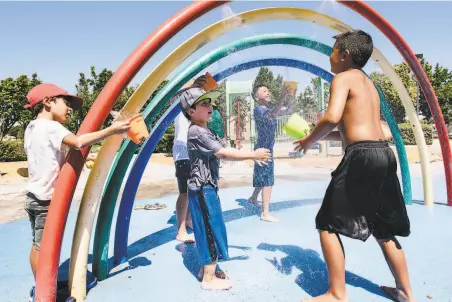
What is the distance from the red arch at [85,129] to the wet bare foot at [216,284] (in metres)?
1.13

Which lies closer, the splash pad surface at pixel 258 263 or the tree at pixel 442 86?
the splash pad surface at pixel 258 263

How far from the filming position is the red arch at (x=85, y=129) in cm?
247

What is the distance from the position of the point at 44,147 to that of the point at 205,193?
4.14ft

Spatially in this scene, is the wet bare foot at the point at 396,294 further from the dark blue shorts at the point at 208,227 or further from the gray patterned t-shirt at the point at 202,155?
the gray patterned t-shirt at the point at 202,155

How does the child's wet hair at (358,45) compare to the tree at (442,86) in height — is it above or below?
below

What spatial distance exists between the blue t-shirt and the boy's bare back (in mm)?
2226

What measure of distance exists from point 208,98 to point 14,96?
84.2 ft

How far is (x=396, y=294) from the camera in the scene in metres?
2.66

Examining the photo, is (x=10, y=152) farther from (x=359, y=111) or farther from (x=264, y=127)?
(x=359, y=111)

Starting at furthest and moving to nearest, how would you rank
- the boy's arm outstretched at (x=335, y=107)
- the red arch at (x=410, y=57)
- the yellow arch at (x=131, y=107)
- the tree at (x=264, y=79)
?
the tree at (x=264, y=79)
the red arch at (x=410, y=57)
the yellow arch at (x=131, y=107)
the boy's arm outstretched at (x=335, y=107)

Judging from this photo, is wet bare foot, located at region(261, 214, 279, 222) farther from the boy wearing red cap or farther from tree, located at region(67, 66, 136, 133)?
tree, located at region(67, 66, 136, 133)

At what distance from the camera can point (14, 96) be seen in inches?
951

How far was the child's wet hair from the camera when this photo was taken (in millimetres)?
2564

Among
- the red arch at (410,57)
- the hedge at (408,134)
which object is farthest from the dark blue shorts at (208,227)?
the hedge at (408,134)
